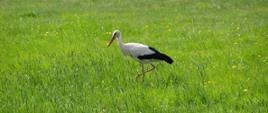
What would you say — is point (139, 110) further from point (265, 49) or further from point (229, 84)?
point (265, 49)

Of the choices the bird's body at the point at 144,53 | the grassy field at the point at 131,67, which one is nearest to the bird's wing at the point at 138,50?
Result: the bird's body at the point at 144,53

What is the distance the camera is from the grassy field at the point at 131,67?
24.8 feet

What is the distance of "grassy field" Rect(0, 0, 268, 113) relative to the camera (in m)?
7.56

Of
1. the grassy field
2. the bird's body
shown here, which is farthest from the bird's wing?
the grassy field

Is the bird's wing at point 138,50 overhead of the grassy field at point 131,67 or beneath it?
overhead

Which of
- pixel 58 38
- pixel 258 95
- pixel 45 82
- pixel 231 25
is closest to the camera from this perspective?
pixel 258 95

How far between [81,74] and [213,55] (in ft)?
10.6

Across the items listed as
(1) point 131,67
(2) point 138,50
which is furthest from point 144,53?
(1) point 131,67

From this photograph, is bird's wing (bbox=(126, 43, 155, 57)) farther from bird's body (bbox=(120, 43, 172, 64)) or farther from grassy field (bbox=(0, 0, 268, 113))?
grassy field (bbox=(0, 0, 268, 113))

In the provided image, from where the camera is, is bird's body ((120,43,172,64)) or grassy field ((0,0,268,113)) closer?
grassy field ((0,0,268,113))

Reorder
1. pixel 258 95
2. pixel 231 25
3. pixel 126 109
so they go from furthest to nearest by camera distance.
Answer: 1. pixel 231 25
2. pixel 258 95
3. pixel 126 109

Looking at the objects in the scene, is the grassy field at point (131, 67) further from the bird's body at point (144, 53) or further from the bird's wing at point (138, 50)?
the bird's wing at point (138, 50)

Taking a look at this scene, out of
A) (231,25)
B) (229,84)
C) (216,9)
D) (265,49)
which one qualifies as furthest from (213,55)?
(216,9)

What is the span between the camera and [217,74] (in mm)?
9312
